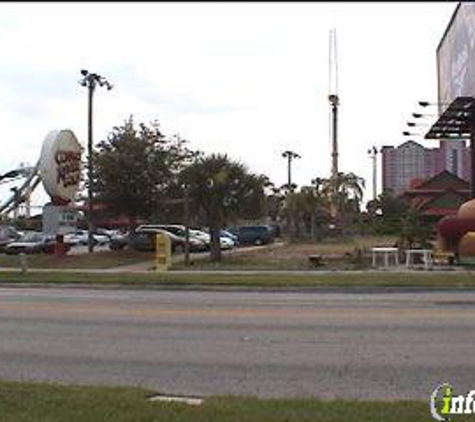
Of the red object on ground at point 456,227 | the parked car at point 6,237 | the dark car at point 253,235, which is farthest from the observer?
the dark car at point 253,235

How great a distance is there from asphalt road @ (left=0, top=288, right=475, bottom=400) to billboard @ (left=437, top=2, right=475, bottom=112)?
27.3 m

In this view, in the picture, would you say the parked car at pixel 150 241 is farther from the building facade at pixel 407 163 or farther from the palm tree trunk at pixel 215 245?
the building facade at pixel 407 163

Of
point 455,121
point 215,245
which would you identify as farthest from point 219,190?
point 455,121

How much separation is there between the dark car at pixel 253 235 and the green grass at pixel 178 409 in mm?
A: 58579

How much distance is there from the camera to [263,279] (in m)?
26.2

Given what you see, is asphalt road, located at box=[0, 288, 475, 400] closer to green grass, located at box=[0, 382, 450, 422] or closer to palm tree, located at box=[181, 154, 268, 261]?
green grass, located at box=[0, 382, 450, 422]

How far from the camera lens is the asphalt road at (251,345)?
384 inches

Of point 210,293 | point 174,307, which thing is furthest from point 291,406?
point 210,293

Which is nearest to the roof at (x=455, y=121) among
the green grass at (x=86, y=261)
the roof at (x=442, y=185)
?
the green grass at (x=86, y=261)

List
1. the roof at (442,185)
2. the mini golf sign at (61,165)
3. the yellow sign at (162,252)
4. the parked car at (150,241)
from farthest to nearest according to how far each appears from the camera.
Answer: the roof at (442,185)
the parked car at (150,241)
the mini golf sign at (61,165)
the yellow sign at (162,252)

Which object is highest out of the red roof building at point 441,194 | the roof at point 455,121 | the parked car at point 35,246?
the roof at point 455,121

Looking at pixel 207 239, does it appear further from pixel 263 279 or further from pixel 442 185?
pixel 442 185

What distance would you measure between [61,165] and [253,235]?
28085 mm

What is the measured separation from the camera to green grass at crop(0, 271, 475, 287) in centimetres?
2418
